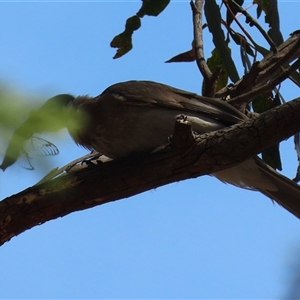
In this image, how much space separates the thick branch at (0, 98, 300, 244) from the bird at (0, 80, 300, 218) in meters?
0.37

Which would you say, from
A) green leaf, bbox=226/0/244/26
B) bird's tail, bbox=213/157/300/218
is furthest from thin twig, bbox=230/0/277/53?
bird's tail, bbox=213/157/300/218

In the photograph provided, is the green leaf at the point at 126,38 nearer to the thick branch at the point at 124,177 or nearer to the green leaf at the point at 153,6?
the green leaf at the point at 153,6

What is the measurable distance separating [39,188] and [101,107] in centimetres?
93

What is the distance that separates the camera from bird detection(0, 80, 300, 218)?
3234 millimetres

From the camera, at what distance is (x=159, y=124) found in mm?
3248

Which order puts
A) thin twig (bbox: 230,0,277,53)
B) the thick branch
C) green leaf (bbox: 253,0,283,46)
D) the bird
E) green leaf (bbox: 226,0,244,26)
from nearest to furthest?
the thick branch, the bird, thin twig (bbox: 230,0,277,53), green leaf (bbox: 253,0,283,46), green leaf (bbox: 226,0,244,26)

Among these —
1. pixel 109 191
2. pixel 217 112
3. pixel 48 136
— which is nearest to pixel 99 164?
pixel 109 191

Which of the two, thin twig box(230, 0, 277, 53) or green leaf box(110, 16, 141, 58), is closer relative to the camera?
thin twig box(230, 0, 277, 53)

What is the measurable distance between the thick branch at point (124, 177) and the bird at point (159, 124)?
0.37 meters

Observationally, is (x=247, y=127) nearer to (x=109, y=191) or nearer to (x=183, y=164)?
(x=183, y=164)

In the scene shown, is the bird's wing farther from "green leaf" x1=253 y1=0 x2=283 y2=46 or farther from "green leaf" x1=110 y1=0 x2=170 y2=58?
"green leaf" x1=253 y1=0 x2=283 y2=46

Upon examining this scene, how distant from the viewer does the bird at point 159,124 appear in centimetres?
323

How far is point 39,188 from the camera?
2762 millimetres

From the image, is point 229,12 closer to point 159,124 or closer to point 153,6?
point 153,6
